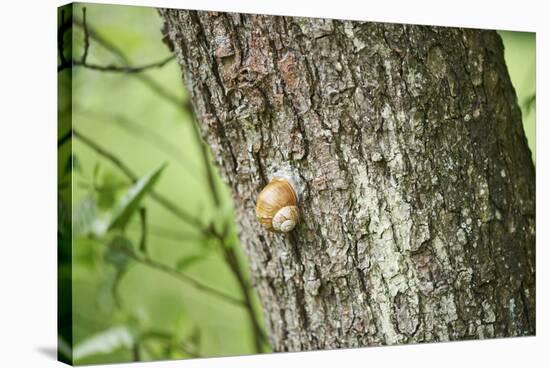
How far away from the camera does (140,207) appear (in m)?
1.94

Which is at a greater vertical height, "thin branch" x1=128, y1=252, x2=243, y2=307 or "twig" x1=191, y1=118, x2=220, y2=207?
"twig" x1=191, y1=118, x2=220, y2=207

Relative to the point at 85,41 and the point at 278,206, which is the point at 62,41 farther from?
the point at 278,206

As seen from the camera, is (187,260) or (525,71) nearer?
(187,260)

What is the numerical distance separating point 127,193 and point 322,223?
1.74 feet

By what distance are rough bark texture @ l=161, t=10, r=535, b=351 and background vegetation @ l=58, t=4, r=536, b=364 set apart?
0.26 m

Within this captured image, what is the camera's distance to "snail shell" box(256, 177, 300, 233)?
1.65 meters

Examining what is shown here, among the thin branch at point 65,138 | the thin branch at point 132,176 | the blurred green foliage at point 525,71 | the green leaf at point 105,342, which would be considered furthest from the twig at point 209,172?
the blurred green foliage at point 525,71

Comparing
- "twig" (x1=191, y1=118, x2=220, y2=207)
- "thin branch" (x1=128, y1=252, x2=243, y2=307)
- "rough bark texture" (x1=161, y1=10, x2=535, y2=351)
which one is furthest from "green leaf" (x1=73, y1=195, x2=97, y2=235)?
"twig" (x1=191, y1=118, x2=220, y2=207)

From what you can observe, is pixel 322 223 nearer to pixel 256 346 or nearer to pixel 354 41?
pixel 354 41

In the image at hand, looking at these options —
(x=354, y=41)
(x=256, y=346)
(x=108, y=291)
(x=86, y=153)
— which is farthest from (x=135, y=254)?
(x=354, y=41)

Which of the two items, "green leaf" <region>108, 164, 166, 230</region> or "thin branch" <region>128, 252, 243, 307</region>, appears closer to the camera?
"green leaf" <region>108, 164, 166, 230</region>

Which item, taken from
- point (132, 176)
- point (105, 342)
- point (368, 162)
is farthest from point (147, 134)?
point (368, 162)

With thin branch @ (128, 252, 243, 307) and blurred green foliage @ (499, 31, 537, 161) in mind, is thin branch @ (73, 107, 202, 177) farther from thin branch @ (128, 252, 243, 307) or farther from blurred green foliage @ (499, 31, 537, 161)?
blurred green foliage @ (499, 31, 537, 161)

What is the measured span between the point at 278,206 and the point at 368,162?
243 millimetres
